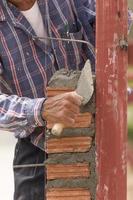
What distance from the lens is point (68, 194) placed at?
1869 millimetres

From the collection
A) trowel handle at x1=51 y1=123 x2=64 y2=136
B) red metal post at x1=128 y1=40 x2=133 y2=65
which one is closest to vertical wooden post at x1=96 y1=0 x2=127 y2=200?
red metal post at x1=128 y1=40 x2=133 y2=65

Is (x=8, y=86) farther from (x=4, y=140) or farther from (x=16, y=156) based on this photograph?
(x=4, y=140)

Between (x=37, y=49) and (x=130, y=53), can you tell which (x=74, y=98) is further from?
(x=37, y=49)

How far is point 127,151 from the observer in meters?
1.78

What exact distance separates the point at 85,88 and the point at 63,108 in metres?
0.09

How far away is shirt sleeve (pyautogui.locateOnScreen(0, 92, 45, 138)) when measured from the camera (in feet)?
6.11

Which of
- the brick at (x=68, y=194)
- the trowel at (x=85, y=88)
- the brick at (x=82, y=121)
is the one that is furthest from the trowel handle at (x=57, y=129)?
the brick at (x=68, y=194)

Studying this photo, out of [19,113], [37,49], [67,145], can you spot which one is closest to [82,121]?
[67,145]

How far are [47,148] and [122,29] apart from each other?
0.46m

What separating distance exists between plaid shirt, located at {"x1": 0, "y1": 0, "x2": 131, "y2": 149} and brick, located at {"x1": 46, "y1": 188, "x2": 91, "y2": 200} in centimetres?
28

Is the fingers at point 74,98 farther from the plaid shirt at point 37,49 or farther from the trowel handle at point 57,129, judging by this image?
the plaid shirt at point 37,49

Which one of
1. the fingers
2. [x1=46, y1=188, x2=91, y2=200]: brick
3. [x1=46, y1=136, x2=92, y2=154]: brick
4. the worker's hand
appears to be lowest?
[x1=46, y1=188, x2=91, y2=200]: brick

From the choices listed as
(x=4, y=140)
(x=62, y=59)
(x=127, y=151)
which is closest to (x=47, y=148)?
(x=127, y=151)

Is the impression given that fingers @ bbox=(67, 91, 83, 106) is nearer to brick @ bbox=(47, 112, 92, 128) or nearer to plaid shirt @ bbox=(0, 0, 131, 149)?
brick @ bbox=(47, 112, 92, 128)
